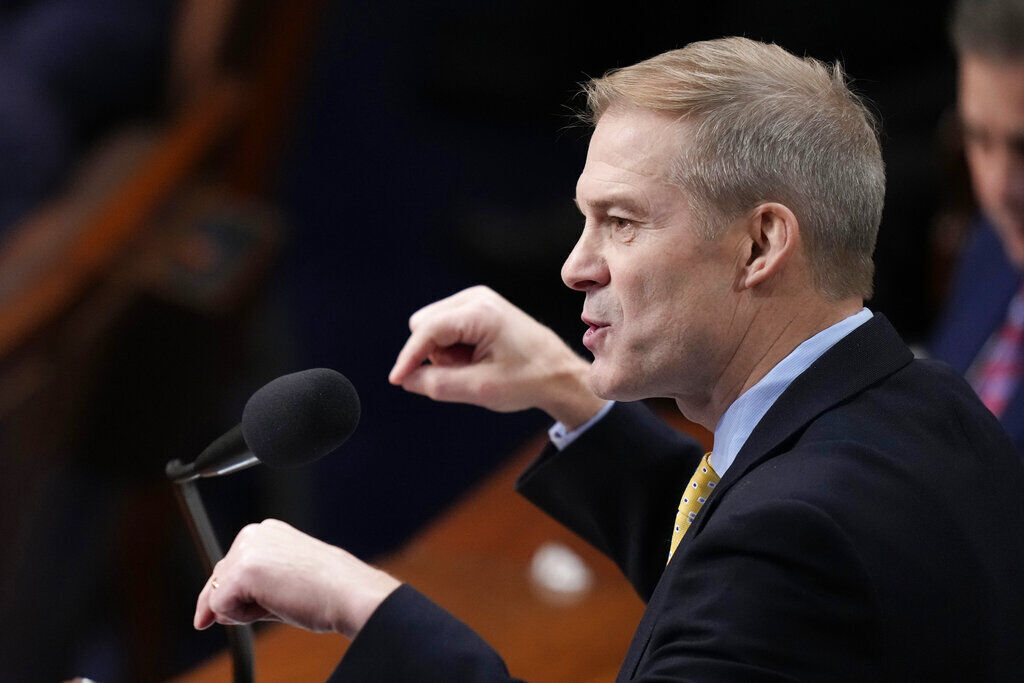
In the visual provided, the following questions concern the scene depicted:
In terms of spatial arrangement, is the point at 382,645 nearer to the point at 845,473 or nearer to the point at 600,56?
the point at 845,473

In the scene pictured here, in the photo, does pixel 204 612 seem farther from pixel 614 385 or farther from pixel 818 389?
pixel 818 389

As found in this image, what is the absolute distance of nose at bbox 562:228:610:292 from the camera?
115 centimetres

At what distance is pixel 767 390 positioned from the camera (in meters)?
1.12

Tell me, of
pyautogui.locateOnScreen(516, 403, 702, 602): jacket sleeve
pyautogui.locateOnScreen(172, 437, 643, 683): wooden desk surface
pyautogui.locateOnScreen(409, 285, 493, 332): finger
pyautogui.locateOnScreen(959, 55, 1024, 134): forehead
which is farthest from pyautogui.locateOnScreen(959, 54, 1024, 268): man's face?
pyautogui.locateOnScreen(409, 285, 493, 332): finger

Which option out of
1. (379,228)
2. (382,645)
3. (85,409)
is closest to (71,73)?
(85,409)

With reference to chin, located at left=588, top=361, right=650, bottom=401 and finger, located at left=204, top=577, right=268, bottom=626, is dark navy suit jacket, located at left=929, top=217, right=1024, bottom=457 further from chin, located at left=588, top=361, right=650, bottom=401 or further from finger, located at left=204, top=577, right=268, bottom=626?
finger, located at left=204, top=577, right=268, bottom=626

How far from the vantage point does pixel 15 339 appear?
2.09 metres

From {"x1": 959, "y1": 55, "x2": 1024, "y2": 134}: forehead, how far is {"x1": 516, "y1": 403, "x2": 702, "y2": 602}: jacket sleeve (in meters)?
0.89

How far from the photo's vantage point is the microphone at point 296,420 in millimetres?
1093

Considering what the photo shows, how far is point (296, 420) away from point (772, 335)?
0.37 meters

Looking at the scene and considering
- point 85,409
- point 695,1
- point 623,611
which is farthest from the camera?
point 695,1

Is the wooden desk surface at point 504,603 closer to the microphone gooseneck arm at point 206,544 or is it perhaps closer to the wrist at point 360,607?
the microphone gooseneck arm at point 206,544

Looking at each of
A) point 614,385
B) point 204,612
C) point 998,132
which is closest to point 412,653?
point 204,612

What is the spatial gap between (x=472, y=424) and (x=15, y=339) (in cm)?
170
